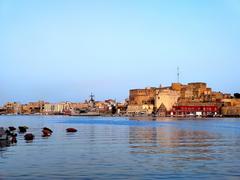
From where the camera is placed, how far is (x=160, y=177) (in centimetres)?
2075

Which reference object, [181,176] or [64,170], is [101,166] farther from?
[181,176]

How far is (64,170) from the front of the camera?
22.9 m

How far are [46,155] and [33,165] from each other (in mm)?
4973

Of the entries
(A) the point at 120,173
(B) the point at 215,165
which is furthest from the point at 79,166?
(B) the point at 215,165

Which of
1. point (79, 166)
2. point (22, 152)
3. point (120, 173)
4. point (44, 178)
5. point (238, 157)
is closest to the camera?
point (44, 178)

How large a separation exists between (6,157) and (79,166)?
21.6ft

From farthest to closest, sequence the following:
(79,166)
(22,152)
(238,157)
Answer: (22,152)
(238,157)
(79,166)

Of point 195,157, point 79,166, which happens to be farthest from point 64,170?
point 195,157

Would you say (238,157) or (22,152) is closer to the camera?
(238,157)

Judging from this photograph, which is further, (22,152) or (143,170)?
(22,152)

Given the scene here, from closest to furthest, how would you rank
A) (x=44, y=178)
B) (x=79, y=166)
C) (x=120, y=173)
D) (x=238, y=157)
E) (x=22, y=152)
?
(x=44, y=178), (x=120, y=173), (x=79, y=166), (x=238, y=157), (x=22, y=152)

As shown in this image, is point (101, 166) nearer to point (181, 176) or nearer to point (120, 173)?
point (120, 173)

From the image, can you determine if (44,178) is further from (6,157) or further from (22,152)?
(22,152)

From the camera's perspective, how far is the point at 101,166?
24.3 m
